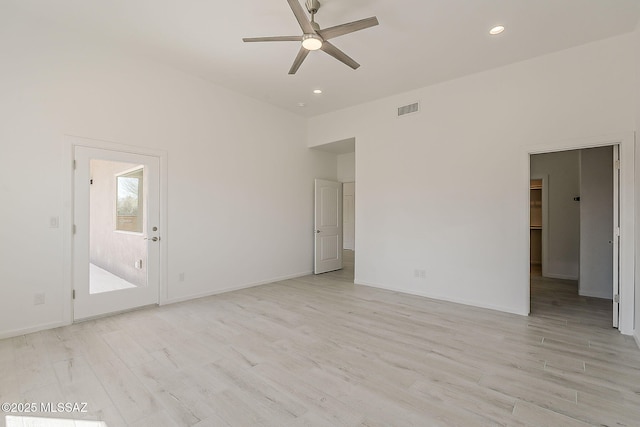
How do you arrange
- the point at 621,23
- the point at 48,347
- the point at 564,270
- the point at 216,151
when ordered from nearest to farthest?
the point at 48,347 < the point at 621,23 < the point at 216,151 < the point at 564,270

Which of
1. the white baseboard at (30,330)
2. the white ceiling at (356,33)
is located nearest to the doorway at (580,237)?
the white ceiling at (356,33)

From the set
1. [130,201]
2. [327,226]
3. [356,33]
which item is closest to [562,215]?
[327,226]

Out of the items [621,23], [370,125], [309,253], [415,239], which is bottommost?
[309,253]

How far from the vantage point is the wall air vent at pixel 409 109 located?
488 cm

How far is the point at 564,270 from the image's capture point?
6.05m

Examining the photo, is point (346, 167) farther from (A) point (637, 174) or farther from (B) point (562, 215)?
(A) point (637, 174)

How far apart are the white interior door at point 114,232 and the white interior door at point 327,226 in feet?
10.8

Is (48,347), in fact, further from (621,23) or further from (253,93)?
(621,23)

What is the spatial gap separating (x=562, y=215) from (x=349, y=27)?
20.5 feet

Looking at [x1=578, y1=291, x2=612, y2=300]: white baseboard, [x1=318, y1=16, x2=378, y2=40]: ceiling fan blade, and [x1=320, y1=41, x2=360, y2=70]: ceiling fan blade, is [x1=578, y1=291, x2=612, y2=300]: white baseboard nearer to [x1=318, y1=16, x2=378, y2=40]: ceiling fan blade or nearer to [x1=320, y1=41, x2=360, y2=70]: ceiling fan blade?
[x1=320, y1=41, x2=360, y2=70]: ceiling fan blade

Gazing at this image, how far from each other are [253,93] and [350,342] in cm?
433

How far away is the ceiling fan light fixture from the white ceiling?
1.57 ft

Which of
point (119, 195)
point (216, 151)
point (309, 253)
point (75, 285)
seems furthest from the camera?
point (309, 253)

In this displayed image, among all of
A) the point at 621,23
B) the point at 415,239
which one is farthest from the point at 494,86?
the point at 415,239
